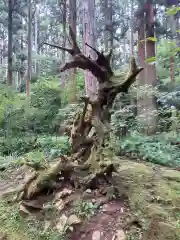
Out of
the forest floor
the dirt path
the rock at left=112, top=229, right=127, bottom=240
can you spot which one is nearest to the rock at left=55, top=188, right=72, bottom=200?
the forest floor

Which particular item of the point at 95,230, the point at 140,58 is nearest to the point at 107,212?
the point at 95,230

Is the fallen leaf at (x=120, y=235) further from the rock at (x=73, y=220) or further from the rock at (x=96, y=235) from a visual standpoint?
the rock at (x=73, y=220)

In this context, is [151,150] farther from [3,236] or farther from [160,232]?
[3,236]

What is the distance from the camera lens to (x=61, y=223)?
3018 millimetres

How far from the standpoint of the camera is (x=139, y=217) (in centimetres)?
303

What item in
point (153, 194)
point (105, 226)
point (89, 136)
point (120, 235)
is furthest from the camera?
point (89, 136)

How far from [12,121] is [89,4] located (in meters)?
4.34

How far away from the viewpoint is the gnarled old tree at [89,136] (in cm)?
350

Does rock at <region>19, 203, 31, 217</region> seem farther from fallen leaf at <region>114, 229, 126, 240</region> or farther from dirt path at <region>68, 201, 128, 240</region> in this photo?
fallen leaf at <region>114, 229, 126, 240</region>

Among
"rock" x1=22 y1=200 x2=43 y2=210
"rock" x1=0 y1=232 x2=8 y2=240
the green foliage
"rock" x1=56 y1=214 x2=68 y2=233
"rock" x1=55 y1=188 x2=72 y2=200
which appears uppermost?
the green foliage

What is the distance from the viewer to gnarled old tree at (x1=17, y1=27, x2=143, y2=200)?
350cm

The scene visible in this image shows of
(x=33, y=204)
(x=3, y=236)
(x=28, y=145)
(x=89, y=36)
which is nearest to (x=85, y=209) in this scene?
(x=33, y=204)

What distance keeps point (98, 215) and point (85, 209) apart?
185 millimetres

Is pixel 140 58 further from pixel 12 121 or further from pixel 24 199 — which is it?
pixel 24 199
